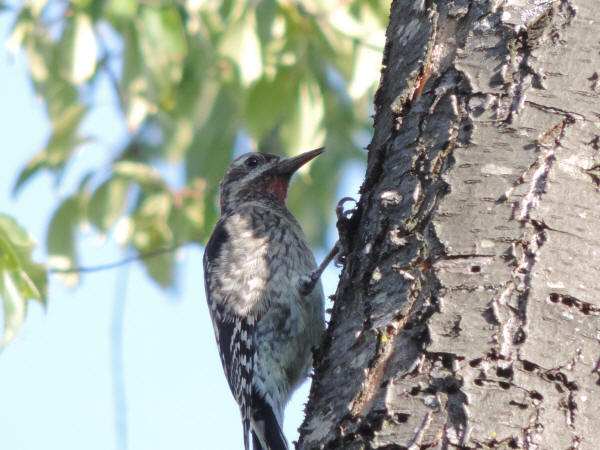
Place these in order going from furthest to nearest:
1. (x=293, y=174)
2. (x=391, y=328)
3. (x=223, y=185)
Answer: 1. (x=223, y=185)
2. (x=293, y=174)
3. (x=391, y=328)

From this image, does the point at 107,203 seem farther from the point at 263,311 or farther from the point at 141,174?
the point at 263,311

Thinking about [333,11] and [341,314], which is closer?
[341,314]

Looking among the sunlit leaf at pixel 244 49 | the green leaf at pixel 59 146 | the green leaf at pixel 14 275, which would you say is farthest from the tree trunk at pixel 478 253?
the green leaf at pixel 59 146

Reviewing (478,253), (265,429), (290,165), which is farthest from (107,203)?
(478,253)

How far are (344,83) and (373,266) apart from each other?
91.7 inches

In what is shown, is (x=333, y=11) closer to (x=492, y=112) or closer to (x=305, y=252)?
(x=305, y=252)

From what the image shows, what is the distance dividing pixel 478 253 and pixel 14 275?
1.36 m

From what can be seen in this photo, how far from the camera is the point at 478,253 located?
1818mm

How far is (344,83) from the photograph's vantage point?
4211 mm

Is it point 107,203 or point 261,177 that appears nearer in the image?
point 107,203

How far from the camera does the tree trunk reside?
167cm

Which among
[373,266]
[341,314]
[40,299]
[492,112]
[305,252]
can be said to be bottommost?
[305,252]

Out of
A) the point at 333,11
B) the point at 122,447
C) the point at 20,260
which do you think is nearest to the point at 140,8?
the point at 333,11

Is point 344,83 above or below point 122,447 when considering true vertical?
above
